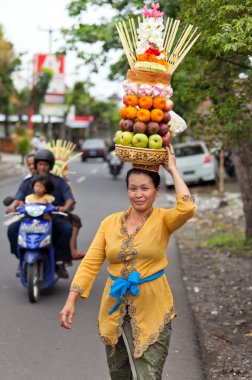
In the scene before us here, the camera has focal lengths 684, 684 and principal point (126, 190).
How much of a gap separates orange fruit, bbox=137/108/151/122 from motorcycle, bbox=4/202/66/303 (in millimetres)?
3710

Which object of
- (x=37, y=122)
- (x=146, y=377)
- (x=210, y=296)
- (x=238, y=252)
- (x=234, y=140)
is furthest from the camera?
(x=37, y=122)

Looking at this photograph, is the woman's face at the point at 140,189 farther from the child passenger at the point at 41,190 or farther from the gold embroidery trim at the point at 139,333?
the child passenger at the point at 41,190

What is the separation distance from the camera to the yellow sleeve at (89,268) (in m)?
3.90

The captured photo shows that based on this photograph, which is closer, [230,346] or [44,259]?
[230,346]

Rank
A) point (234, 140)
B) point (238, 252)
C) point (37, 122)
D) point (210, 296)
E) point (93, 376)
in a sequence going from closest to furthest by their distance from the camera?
point (93, 376), point (210, 296), point (234, 140), point (238, 252), point (37, 122)

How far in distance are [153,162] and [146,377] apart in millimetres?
1189

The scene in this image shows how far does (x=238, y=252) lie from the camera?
10.8 metres

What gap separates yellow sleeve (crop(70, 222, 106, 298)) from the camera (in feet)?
12.8

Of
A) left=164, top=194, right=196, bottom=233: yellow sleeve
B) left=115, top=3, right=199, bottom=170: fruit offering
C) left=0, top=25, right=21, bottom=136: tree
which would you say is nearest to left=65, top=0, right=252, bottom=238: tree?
left=115, top=3, right=199, bottom=170: fruit offering

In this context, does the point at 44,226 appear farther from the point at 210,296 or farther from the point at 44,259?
the point at 210,296

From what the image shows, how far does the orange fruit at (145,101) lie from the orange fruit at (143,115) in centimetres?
3

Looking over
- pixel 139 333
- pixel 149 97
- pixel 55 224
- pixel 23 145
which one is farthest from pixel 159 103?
pixel 23 145

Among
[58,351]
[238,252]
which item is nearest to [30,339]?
[58,351]

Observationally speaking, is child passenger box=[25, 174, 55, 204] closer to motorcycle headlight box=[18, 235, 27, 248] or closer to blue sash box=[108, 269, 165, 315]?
motorcycle headlight box=[18, 235, 27, 248]
